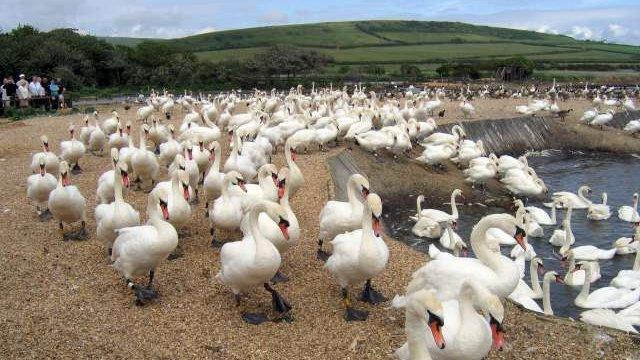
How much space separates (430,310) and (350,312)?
2.93 meters

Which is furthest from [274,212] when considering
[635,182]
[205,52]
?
[205,52]

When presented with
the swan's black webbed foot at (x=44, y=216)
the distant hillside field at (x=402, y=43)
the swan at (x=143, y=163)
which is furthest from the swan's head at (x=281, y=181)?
the distant hillside field at (x=402, y=43)

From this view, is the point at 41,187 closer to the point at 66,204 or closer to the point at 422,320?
the point at 66,204

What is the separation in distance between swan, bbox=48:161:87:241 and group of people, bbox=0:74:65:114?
67.7 feet

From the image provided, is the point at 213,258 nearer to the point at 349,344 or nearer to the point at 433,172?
the point at 349,344

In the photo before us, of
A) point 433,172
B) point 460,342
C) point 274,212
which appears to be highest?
point 274,212

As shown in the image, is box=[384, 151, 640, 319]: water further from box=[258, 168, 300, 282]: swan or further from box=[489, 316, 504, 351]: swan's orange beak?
box=[489, 316, 504, 351]: swan's orange beak

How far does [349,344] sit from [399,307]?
0.91 meters

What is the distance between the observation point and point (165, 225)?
313 inches

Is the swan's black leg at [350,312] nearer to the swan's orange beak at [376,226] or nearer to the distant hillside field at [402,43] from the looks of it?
the swan's orange beak at [376,226]

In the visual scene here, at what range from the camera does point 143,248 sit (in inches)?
306

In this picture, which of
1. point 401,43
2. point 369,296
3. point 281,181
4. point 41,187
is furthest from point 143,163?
point 401,43

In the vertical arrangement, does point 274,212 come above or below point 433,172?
above

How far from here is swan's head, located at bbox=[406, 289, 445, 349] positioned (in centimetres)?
490
